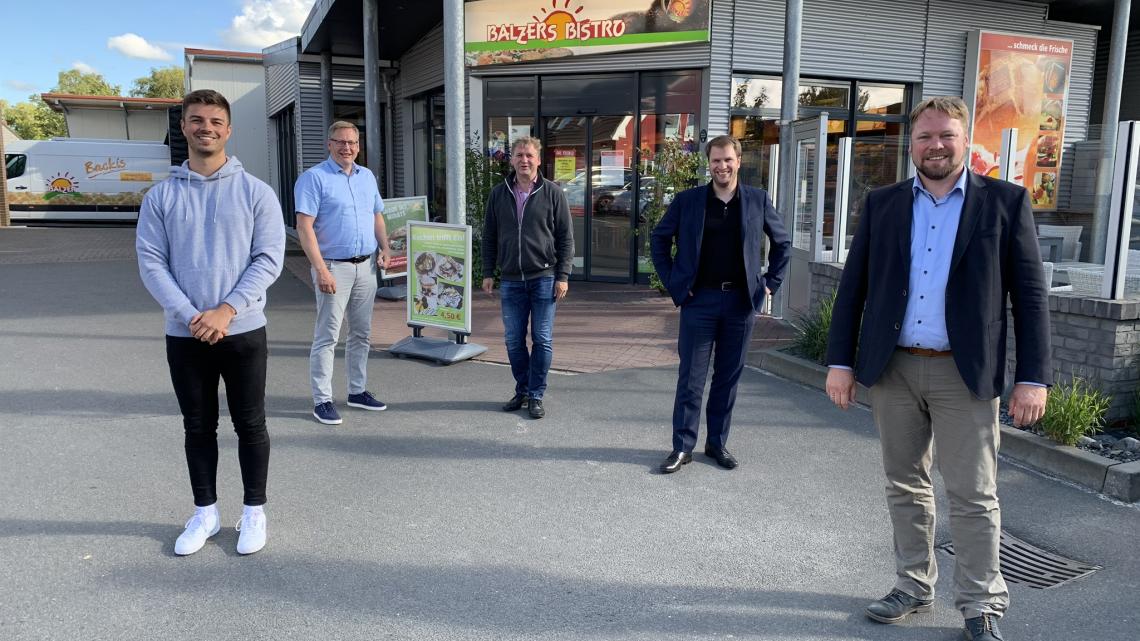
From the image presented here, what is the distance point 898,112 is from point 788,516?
982 cm

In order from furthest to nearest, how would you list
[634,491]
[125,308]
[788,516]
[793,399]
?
[125,308], [793,399], [634,491], [788,516]

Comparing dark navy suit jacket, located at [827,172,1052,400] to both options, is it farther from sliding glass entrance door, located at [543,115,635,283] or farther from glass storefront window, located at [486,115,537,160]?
glass storefront window, located at [486,115,537,160]

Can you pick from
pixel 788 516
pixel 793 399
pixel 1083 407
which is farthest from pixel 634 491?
pixel 1083 407

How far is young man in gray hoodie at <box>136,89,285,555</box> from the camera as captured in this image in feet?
11.4

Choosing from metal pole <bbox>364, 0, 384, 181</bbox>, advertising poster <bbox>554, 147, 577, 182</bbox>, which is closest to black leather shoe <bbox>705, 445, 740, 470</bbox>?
metal pole <bbox>364, 0, 384, 181</bbox>

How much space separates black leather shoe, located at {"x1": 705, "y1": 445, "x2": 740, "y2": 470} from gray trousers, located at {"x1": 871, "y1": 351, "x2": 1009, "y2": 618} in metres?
1.64

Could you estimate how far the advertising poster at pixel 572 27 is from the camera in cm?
1097

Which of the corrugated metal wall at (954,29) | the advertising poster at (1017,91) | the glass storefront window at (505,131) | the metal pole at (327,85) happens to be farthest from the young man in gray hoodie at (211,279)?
the metal pole at (327,85)

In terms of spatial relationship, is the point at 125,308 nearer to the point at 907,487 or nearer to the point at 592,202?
the point at 592,202

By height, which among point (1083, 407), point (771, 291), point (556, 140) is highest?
point (556, 140)

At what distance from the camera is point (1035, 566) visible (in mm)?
3646

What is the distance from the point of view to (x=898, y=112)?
12367mm

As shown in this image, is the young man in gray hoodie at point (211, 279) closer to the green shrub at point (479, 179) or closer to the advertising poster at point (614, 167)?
the green shrub at point (479, 179)

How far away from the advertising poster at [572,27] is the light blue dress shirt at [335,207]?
21.5 feet
